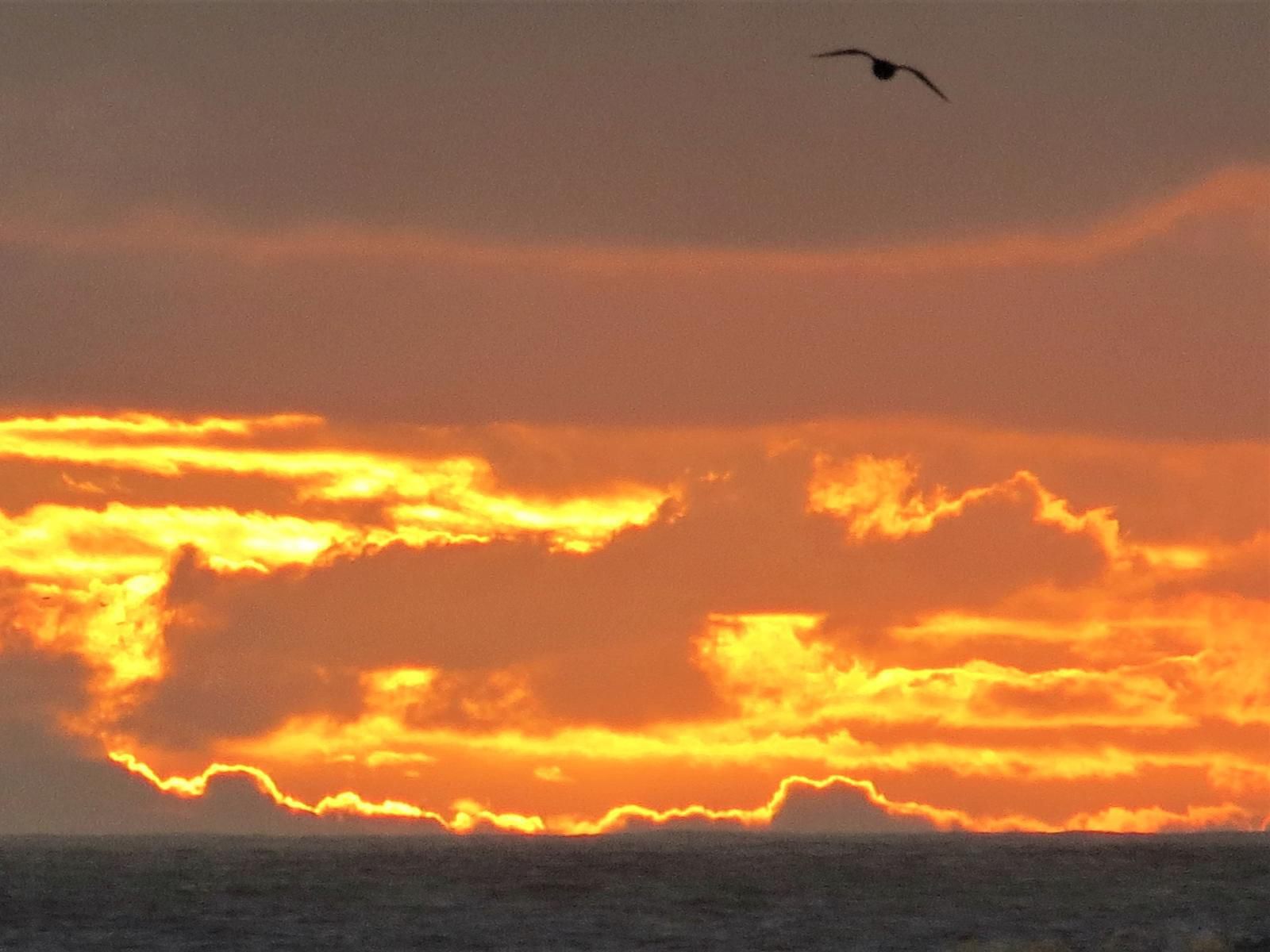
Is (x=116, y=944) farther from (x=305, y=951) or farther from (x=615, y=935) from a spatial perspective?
(x=615, y=935)

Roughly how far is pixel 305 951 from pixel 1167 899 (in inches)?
2533

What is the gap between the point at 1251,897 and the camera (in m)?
165

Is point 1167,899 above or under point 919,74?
under

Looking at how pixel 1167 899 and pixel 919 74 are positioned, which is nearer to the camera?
pixel 919 74

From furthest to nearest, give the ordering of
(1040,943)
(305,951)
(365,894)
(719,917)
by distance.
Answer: (365,894) < (719,917) < (305,951) < (1040,943)

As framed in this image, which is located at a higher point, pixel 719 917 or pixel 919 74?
pixel 919 74

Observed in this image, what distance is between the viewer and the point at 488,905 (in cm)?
16062

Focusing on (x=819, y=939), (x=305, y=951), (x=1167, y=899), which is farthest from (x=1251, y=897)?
(x=305, y=951)

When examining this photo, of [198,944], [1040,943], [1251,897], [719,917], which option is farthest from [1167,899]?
[198,944]

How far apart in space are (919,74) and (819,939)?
5598 cm

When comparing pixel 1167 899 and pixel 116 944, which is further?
pixel 1167 899

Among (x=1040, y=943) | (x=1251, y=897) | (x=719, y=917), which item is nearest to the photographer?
(x=1040, y=943)

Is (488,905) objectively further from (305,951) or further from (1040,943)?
(1040,943)

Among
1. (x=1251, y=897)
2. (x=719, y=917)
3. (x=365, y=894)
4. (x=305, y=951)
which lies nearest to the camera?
(x=305, y=951)
